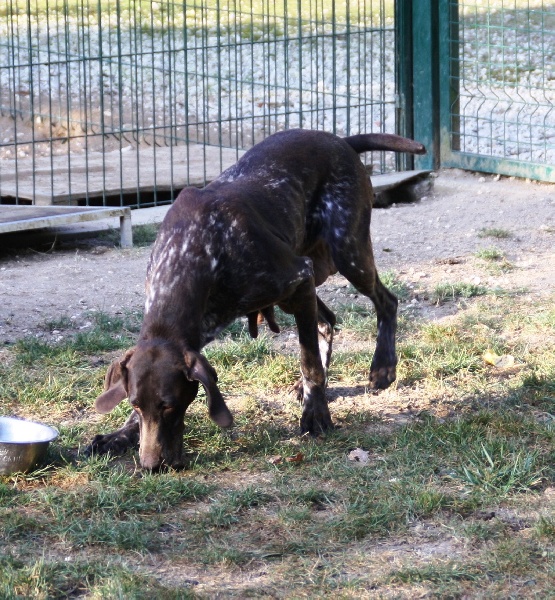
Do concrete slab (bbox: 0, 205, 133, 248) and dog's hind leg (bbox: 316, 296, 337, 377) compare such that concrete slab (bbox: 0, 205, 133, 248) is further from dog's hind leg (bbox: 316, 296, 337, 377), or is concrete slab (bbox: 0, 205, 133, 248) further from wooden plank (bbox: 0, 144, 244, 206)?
dog's hind leg (bbox: 316, 296, 337, 377)

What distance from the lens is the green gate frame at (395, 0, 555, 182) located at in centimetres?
1000

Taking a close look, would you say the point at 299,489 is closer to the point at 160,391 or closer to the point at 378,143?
the point at 160,391

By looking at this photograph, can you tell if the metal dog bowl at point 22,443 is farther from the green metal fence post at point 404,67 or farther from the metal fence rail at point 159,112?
the green metal fence post at point 404,67

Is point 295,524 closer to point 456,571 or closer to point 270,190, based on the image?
point 456,571

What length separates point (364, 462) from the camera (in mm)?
4781

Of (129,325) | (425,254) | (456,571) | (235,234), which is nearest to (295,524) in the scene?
(456,571)

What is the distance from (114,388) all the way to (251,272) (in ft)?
2.67

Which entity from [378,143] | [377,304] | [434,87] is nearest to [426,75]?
[434,87]

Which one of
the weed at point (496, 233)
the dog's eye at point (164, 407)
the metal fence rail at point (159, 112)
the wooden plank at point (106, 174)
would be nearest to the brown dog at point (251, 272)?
the dog's eye at point (164, 407)

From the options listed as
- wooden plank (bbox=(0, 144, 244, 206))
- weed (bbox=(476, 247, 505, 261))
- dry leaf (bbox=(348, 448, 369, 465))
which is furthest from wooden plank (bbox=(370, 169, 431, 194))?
dry leaf (bbox=(348, 448, 369, 465))

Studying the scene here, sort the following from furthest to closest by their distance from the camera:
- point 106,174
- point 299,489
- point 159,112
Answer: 1. point 159,112
2. point 106,174
3. point 299,489

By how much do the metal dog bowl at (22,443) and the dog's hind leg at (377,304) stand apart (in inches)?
66.7

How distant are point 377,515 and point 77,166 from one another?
6.83 meters

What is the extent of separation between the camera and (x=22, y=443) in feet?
15.0
